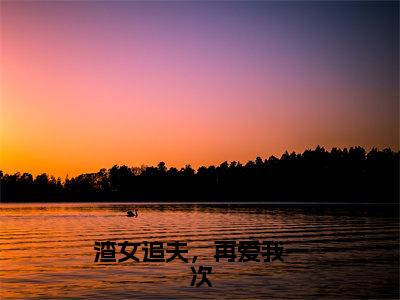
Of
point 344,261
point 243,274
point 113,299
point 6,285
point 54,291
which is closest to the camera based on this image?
point 113,299

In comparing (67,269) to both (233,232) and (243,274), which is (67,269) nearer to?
(243,274)

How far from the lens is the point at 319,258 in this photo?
44312mm

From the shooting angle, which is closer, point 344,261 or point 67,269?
point 67,269

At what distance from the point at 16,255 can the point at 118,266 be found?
447 inches

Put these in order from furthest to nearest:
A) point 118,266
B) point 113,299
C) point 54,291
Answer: point 118,266
point 54,291
point 113,299

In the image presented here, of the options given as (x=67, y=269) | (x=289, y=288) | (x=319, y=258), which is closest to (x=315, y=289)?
(x=289, y=288)

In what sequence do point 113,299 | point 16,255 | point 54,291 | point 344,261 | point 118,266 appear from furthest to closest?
point 16,255, point 344,261, point 118,266, point 54,291, point 113,299

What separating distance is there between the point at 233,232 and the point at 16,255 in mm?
31172

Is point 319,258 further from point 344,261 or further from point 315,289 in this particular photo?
point 315,289

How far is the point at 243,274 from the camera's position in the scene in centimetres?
3603

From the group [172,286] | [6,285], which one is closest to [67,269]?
[6,285]

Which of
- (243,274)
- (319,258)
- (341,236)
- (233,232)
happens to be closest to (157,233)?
(233,232)

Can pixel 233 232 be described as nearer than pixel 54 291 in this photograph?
No

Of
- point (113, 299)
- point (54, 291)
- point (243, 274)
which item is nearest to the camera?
point (113, 299)
